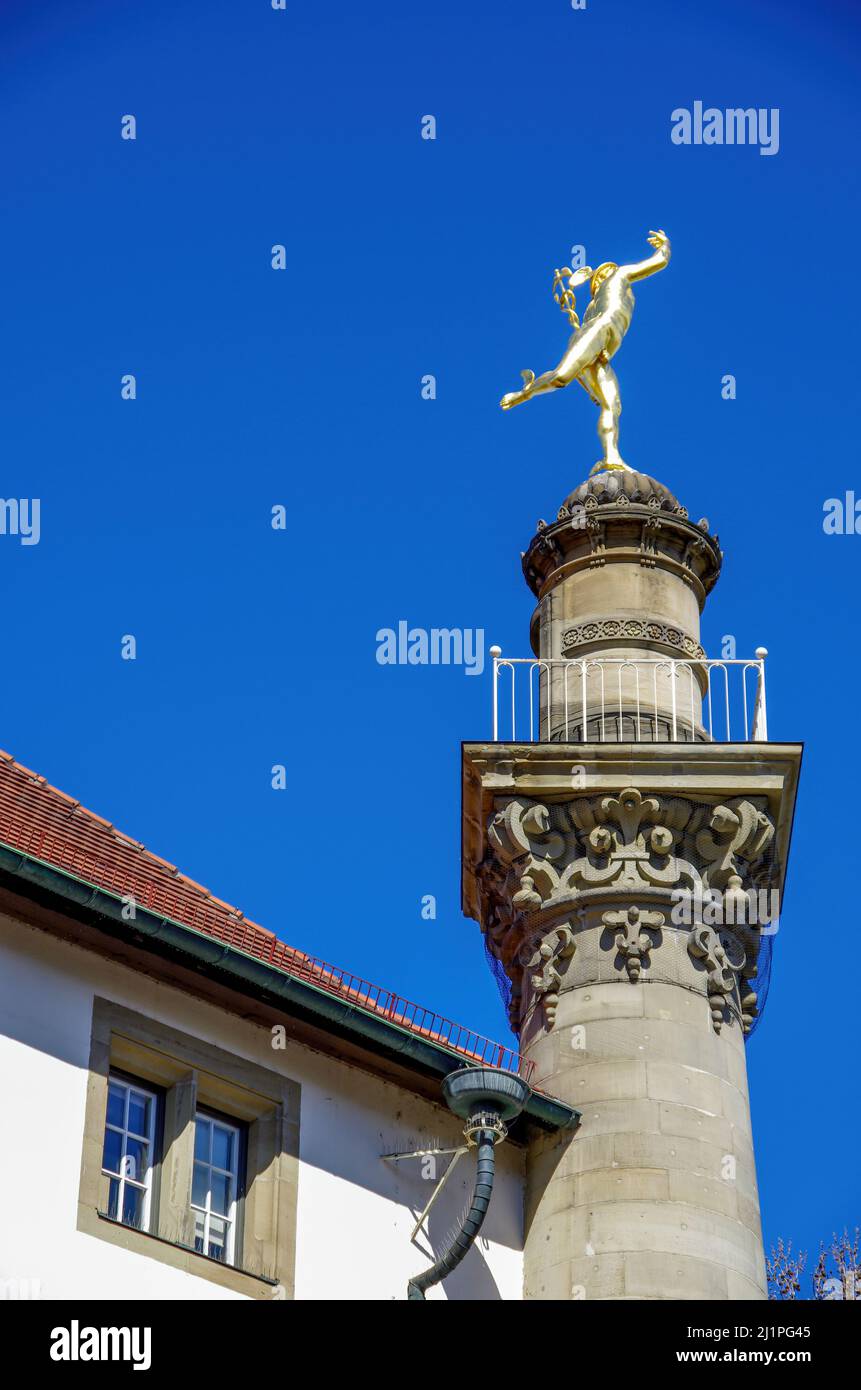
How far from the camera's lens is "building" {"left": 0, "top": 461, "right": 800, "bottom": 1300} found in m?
21.6

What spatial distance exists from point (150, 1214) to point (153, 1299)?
1.12 metres

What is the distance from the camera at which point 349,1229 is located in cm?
2306

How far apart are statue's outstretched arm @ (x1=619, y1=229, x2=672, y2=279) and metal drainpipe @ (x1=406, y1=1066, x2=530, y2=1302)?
1118cm

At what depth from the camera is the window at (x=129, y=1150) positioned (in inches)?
853

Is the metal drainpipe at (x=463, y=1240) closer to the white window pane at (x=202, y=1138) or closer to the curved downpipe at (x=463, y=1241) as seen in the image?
the curved downpipe at (x=463, y=1241)

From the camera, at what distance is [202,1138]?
22750 mm

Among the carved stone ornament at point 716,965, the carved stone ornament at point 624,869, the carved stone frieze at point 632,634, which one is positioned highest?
the carved stone frieze at point 632,634

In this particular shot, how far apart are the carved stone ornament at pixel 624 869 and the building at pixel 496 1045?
26 mm

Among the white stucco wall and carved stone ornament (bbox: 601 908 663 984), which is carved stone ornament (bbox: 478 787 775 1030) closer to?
carved stone ornament (bbox: 601 908 663 984)

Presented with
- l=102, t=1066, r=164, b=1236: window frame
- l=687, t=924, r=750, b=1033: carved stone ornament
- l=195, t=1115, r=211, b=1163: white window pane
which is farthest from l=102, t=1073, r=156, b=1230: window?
l=687, t=924, r=750, b=1033: carved stone ornament

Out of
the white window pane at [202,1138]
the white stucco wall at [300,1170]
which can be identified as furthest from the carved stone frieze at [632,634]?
the white window pane at [202,1138]
